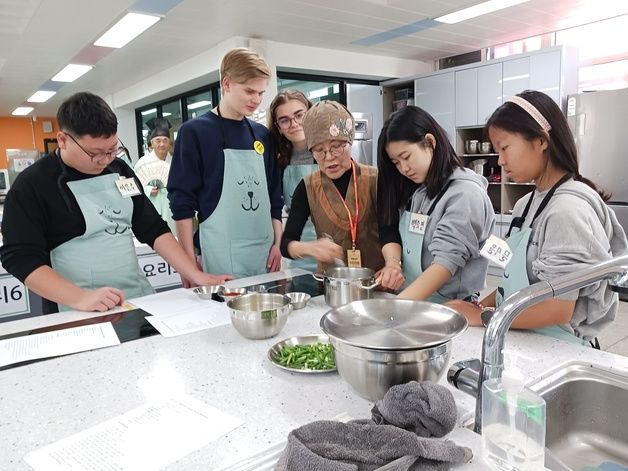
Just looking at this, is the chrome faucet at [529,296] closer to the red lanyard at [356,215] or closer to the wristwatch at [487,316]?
the wristwatch at [487,316]

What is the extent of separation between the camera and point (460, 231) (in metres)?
1.40

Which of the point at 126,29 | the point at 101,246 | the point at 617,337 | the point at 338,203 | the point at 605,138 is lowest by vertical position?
the point at 617,337

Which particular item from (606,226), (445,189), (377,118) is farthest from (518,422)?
(377,118)

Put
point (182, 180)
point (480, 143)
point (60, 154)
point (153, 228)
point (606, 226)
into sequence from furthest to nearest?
point (480, 143) < point (182, 180) < point (153, 228) < point (60, 154) < point (606, 226)

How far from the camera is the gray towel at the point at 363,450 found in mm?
648

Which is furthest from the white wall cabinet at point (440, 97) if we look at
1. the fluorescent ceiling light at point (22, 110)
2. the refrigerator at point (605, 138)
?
the fluorescent ceiling light at point (22, 110)

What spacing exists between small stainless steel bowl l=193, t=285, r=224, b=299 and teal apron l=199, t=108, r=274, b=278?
460 millimetres

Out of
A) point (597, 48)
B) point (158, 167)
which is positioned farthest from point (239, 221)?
point (597, 48)

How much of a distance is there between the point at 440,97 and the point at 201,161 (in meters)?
4.45

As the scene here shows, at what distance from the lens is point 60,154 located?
5.45 feet

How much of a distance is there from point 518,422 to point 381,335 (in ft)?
0.92

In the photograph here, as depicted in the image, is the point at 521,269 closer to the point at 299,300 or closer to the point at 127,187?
the point at 299,300

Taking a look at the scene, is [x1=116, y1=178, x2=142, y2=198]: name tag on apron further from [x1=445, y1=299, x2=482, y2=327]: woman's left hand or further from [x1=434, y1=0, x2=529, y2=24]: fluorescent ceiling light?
[x1=434, y1=0, x2=529, y2=24]: fluorescent ceiling light

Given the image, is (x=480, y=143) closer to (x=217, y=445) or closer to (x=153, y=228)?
(x=153, y=228)
